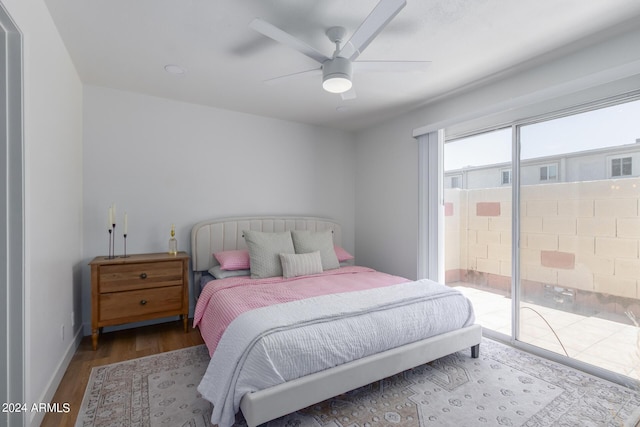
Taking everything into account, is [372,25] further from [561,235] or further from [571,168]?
[561,235]

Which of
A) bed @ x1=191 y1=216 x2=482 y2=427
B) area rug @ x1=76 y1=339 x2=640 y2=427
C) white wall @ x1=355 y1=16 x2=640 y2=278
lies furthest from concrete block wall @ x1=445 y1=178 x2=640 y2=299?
bed @ x1=191 y1=216 x2=482 y2=427

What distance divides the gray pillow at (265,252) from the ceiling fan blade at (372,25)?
6.31 ft

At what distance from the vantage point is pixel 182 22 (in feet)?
6.44

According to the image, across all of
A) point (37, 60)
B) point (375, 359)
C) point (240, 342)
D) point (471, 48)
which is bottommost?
point (375, 359)

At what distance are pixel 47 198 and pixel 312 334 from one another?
1.84m

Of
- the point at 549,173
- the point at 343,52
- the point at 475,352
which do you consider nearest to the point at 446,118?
the point at 549,173

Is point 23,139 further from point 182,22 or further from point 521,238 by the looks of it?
point 521,238

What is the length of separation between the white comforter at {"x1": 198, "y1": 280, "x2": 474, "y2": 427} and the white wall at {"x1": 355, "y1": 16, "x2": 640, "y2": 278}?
4.60 feet

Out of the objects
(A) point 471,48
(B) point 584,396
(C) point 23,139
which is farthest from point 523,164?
(C) point 23,139

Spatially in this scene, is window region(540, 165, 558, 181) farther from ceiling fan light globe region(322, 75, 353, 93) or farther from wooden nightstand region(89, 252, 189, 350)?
wooden nightstand region(89, 252, 189, 350)

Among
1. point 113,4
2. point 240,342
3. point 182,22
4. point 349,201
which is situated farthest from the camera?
point 349,201

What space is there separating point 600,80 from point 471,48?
0.92 meters

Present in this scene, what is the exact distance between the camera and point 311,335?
5.70 feet

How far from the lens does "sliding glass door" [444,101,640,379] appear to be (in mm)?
2207
